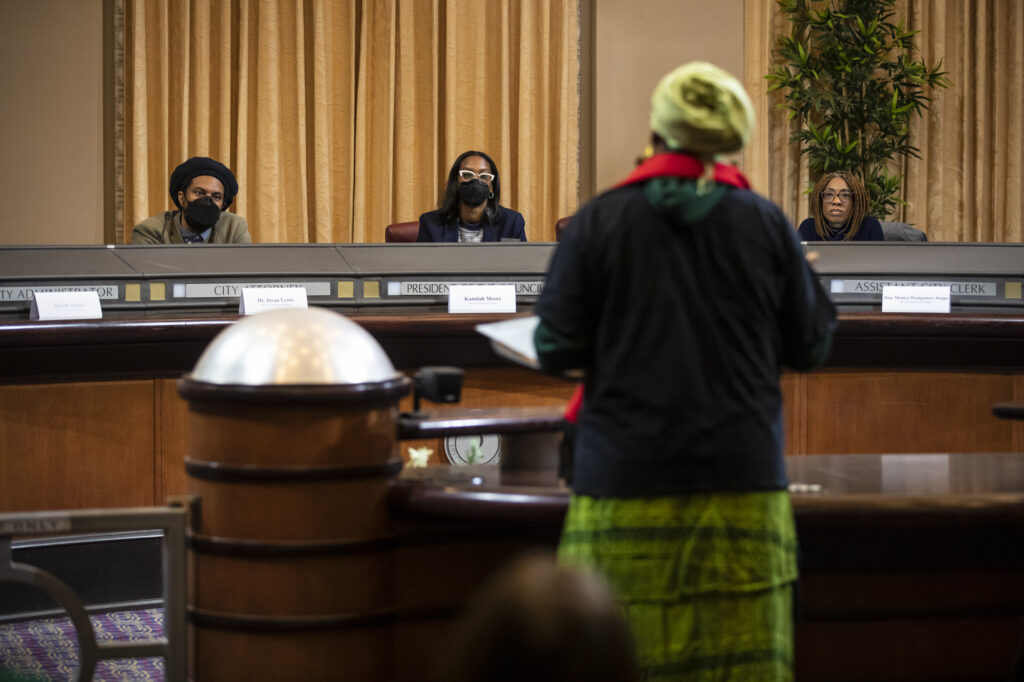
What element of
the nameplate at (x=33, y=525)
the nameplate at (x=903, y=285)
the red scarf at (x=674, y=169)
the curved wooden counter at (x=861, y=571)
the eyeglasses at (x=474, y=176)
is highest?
the eyeglasses at (x=474, y=176)

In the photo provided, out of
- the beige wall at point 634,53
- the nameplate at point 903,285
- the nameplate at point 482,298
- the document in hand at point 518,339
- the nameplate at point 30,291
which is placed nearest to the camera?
the document in hand at point 518,339

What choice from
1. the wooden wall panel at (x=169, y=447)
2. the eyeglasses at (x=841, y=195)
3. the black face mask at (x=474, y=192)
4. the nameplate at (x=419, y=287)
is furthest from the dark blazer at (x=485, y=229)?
the wooden wall panel at (x=169, y=447)

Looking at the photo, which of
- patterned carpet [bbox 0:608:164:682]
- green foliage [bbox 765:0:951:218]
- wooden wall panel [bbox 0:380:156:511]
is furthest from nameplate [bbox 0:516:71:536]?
green foliage [bbox 765:0:951:218]

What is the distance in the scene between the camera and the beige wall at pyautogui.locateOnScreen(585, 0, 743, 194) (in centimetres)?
577

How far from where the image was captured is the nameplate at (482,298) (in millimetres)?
3436

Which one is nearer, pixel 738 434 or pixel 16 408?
pixel 738 434

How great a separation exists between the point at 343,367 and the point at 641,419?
641mm

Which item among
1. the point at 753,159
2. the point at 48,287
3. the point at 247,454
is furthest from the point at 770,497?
the point at 753,159

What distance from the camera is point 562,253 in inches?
58.6

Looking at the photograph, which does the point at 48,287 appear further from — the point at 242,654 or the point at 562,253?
the point at 562,253

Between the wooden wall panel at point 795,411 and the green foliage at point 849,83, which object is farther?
the green foliage at point 849,83

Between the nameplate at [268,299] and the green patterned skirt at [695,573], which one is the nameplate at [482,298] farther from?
the green patterned skirt at [695,573]

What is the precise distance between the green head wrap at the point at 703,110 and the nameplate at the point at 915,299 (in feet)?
7.19

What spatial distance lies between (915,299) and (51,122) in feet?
13.4
